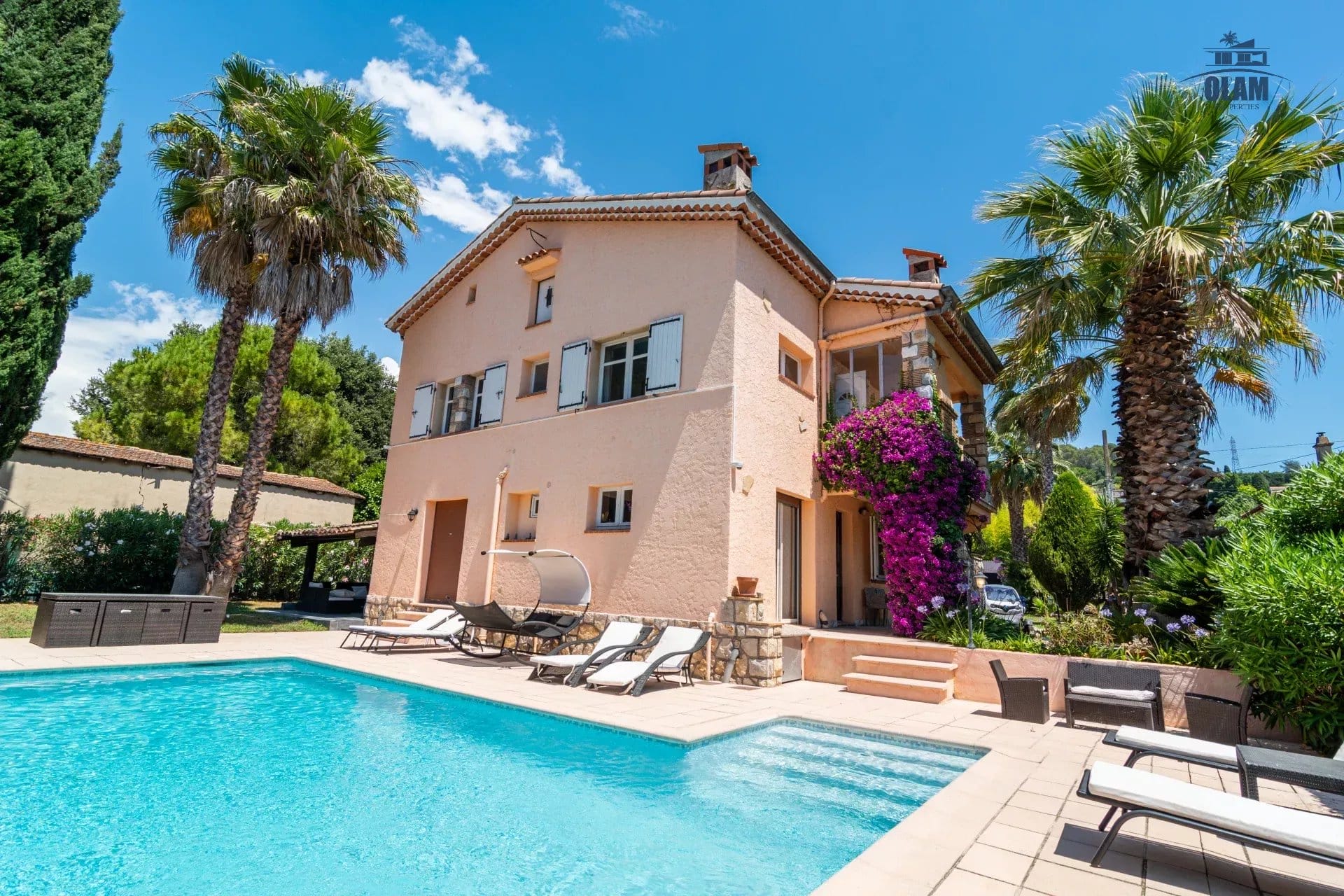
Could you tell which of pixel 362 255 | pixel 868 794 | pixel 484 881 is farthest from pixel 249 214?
pixel 868 794

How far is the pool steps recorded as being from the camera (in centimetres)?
Answer: 916

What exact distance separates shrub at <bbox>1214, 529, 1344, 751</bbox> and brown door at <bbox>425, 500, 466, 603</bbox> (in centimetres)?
1435

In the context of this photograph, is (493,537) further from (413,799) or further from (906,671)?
(413,799)

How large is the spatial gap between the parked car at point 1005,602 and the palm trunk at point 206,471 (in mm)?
20995

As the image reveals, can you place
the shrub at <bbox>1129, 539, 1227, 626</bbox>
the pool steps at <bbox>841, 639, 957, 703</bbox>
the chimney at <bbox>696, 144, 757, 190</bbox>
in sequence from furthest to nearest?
the chimney at <bbox>696, 144, 757, 190</bbox> → the pool steps at <bbox>841, 639, 957, 703</bbox> → the shrub at <bbox>1129, 539, 1227, 626</bbox>

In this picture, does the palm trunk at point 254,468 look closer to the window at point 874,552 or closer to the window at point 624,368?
the window at point 624,368

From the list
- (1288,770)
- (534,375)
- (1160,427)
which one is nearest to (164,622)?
(534,375)

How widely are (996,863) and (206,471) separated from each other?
16.4 meters

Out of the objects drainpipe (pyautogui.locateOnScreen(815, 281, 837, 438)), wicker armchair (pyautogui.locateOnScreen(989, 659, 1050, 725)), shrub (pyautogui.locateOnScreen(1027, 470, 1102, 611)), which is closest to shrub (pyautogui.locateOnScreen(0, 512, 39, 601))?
drainpipe (pyautogui.locateOnScreen(815, 281, 837, 438))

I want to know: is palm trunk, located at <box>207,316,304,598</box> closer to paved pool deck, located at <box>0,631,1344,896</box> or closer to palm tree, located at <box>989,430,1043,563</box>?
paved pool deck, located at <box>0,631,1344,896</box>

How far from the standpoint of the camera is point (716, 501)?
1068 centimetres

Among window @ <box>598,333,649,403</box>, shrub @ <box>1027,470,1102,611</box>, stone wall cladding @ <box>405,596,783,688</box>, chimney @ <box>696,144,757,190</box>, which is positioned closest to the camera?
stone wall cladding @ <box>405,596,783,688</box>

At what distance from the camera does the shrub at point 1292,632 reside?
613 cm

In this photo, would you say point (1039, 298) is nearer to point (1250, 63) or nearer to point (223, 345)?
point (1250, 63)
